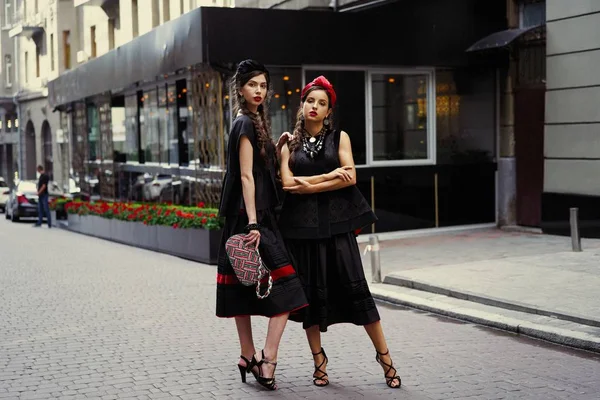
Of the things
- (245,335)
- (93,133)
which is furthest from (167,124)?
(245,335)

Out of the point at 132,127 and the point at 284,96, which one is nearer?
the point at 284,96

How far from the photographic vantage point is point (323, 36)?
16766 millimetres

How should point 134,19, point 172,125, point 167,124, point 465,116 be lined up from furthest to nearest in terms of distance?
point 134,19 < point 167,124 < point 172,125 < point 465,116

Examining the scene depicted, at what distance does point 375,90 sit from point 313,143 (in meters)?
11.3

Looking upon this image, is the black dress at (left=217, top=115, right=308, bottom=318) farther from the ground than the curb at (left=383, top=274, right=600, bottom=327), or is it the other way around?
the black dress at (left=217, top=115, right=308, bottom=318)

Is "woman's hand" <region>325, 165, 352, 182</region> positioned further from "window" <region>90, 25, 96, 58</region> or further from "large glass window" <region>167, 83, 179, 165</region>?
"window" <region>90, 25, 96, 58</region>

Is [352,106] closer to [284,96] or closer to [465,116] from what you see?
[284,96]

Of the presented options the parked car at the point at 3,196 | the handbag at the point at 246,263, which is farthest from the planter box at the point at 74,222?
the handbag at the point at 246,263

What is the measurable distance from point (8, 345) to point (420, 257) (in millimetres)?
7356

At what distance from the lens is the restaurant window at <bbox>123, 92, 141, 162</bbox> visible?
75.9 feet

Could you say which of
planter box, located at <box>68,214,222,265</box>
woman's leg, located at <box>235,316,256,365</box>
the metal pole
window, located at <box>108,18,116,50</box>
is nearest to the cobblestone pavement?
woman's leg, located at <box>235,316,256,365</box>

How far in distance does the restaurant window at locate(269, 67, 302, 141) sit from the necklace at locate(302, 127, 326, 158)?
33.3ft

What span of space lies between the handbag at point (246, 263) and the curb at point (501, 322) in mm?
3062

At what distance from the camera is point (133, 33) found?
2945cm
